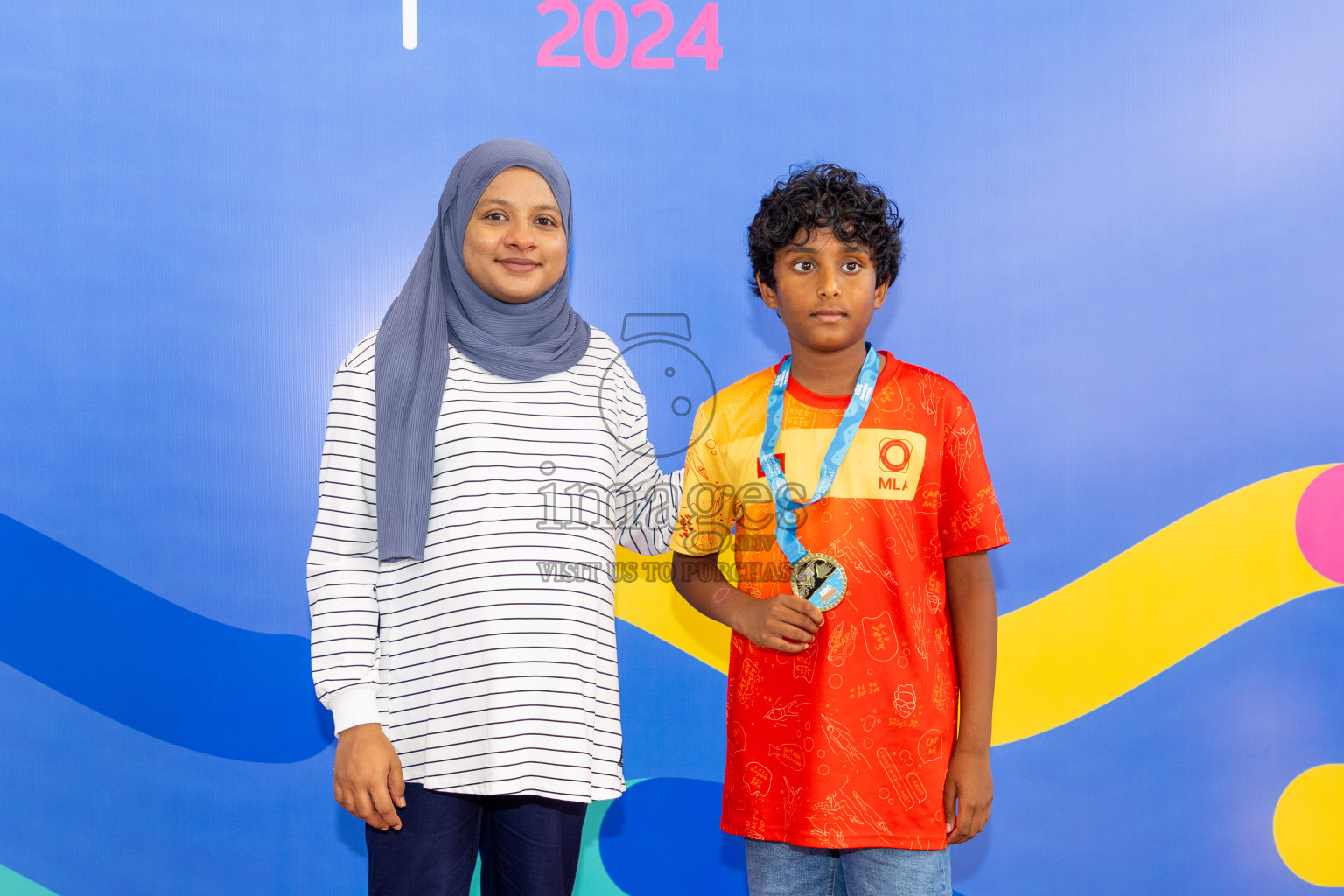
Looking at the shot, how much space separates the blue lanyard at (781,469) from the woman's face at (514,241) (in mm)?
421

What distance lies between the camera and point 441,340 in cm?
137

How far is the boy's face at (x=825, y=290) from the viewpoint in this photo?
4.58ft

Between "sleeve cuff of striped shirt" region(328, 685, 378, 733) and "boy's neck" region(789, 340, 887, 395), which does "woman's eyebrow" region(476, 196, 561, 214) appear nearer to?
"boy's neck" region(789, 340, 887, 395)

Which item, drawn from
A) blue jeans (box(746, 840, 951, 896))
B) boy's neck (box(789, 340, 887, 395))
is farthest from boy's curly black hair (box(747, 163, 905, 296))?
blue jeans (box(746, 840, 951, 896))

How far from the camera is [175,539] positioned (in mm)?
1916

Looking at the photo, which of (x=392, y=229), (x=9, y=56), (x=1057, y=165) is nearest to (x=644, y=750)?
(x=392, y=229)

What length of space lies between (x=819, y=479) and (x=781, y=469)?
0.20ft

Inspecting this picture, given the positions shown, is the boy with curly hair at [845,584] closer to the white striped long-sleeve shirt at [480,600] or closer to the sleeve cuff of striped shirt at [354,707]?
the white striped long-sleeve shirt at [480,600]

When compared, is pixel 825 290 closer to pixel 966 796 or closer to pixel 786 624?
pixel 786 624

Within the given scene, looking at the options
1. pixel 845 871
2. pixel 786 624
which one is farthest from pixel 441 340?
pixel 845 871

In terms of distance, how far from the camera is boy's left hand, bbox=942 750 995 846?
1.35 metres

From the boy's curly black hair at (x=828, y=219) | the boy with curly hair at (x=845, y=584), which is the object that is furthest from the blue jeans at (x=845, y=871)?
the boy's curly black hair at (x=828, y=219)

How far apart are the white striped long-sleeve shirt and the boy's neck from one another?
1.19 ft

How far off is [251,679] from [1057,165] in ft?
6.75
